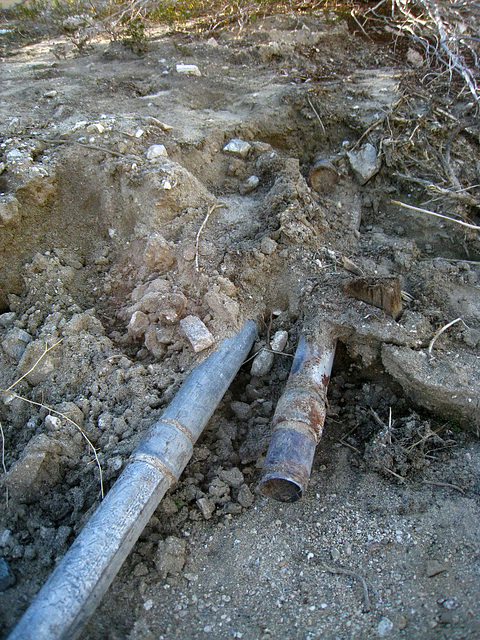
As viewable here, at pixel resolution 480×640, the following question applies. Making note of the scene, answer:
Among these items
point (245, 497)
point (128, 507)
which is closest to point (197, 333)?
point (245, 497)

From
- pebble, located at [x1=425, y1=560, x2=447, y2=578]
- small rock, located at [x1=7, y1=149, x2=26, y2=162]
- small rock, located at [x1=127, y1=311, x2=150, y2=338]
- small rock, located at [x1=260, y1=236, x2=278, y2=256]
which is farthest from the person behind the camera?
small rock, located at [x1=7, y1=149, x2=26, y2=162]

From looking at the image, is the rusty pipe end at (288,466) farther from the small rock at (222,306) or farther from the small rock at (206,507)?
the small rock at (222,306)

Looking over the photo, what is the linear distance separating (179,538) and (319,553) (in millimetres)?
743

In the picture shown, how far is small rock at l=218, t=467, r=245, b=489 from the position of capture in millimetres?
2725

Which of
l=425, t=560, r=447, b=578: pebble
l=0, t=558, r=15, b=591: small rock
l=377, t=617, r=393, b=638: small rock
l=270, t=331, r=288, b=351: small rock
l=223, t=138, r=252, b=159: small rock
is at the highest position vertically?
l=223, t=138, r=252, b=159: small rock

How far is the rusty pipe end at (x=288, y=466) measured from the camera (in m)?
2.40

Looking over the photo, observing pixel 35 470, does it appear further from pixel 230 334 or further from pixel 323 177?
pixel 323 177

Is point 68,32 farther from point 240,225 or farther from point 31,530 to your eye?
point 31,530

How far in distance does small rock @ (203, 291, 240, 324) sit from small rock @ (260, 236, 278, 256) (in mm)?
485

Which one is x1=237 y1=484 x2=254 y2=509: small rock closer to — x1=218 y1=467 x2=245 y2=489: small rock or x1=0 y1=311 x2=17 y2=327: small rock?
x1=218 y1=467 x2=245 y2=489: small rock

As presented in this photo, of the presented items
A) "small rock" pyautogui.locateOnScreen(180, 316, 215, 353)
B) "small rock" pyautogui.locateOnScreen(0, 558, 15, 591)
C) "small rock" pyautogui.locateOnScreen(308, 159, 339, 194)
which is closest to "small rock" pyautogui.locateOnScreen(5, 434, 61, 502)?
"small rock" pyautogui.locateOnScreen(0, 558, 15, 591)

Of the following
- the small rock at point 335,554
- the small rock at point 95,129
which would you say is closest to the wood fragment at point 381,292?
the small rock at point 335,554

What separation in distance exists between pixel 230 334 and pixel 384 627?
72.3 inches

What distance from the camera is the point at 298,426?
2594mm
